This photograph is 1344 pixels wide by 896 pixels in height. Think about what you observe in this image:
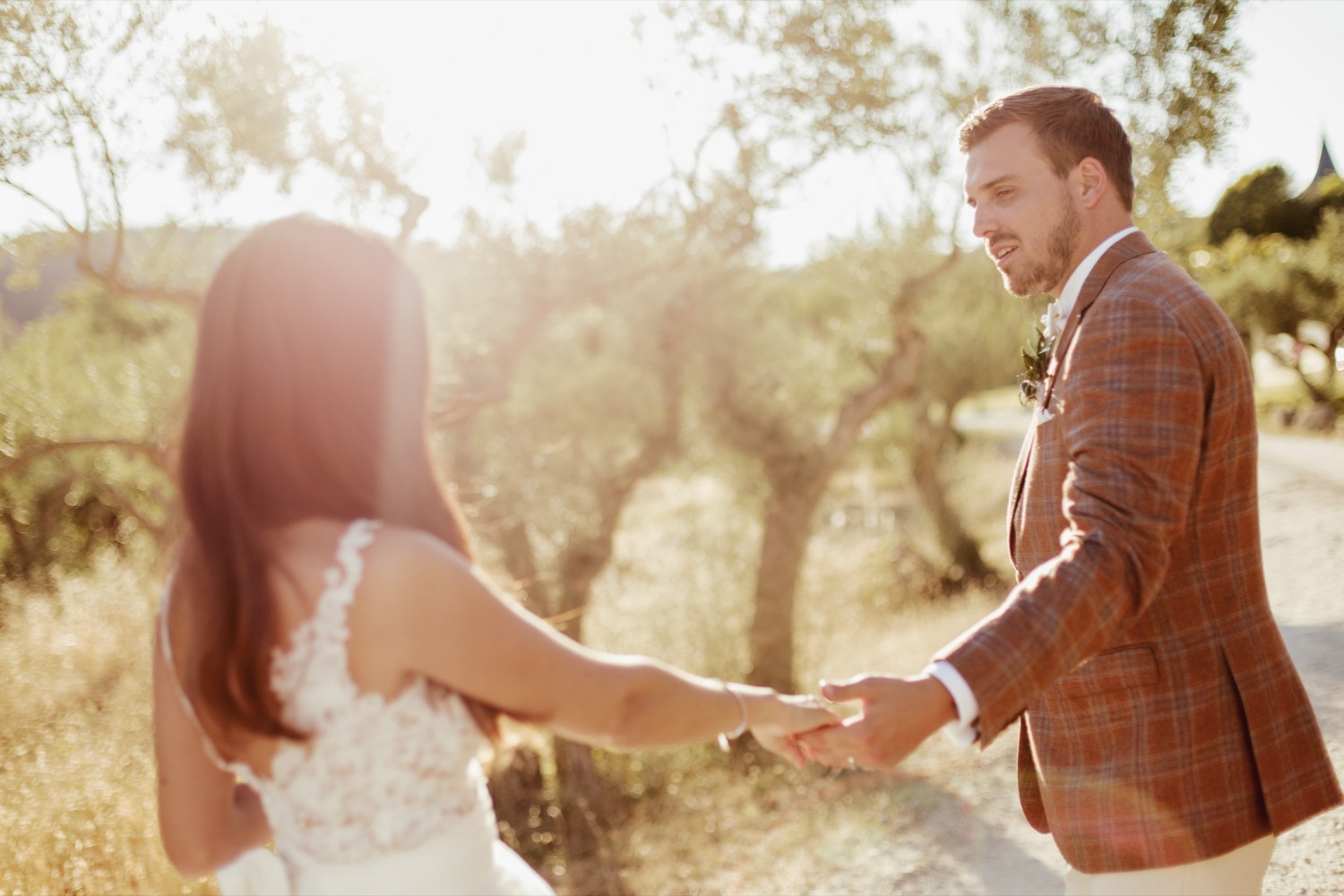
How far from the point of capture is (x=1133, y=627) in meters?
1.96

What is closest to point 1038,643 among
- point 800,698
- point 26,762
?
point 800,698

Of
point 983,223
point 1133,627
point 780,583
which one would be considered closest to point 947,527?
point 780,583

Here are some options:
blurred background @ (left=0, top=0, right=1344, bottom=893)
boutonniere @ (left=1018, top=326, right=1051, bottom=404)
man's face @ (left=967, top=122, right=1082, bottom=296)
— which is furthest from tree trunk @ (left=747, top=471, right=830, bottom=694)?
man's face @ (left=967, top=122, right=1082, bottom=296)

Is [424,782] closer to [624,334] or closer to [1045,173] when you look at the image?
[1045,173]

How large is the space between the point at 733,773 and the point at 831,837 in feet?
7.27

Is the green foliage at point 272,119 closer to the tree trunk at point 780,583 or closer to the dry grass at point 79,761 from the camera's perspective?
the dry grass at point 79,761

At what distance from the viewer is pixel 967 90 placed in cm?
841

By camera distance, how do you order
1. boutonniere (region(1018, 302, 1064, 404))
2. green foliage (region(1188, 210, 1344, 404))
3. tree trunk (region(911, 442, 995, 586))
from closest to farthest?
1. boutonniere (region(1018, 302, 1064, 404))
2. tree trunk (region(911, 442, 995, 586))
3. green foliage (region(1188, 210, 1344, 404))

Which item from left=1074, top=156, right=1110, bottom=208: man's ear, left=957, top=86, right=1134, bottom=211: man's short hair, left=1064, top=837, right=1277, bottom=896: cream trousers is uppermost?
left=957, top=86, right=1134, bottom=211: man's short hair

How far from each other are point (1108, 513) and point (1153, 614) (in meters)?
0.30

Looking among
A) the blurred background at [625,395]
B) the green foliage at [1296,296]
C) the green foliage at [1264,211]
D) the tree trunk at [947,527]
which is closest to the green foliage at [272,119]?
the blurred background at [625,395]

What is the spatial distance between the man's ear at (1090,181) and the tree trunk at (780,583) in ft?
26.5

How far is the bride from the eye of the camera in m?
1.54

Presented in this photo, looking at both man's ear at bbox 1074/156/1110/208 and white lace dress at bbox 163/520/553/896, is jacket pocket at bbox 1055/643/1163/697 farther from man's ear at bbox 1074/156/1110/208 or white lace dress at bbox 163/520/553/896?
white lace dress at bbox 163/520/553/896
